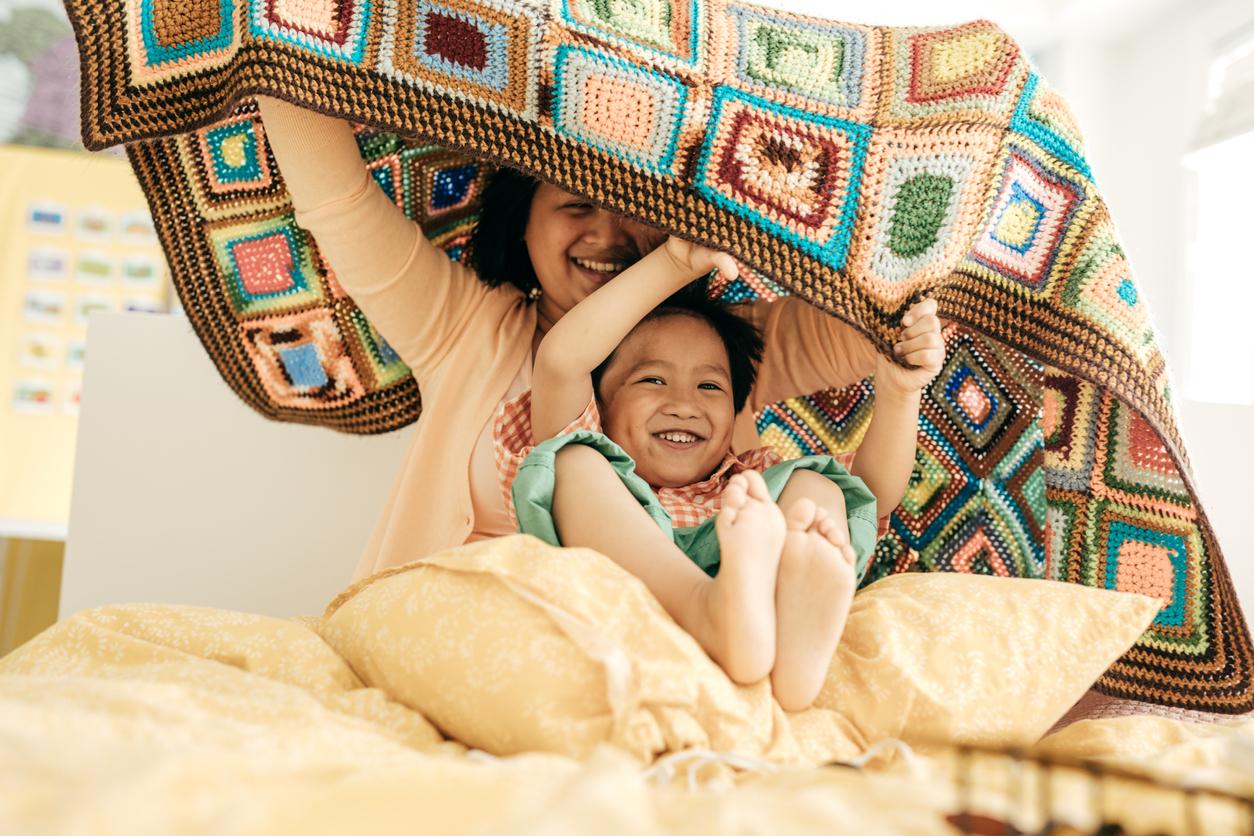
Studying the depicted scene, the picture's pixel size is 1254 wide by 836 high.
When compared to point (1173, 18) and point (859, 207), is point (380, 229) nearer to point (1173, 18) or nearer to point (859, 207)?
point (859, 207)

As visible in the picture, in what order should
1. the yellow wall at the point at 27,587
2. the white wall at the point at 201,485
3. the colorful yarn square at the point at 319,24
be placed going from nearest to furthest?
the colorful yarn square at the point at 319,24, the white wall at the point at 201,485, the yellow wall at the point at 27,587

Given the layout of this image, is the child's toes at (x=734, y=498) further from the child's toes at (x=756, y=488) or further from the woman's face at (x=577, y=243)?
the woman's face at (x=577, y=243)

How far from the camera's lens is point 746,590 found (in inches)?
29.8

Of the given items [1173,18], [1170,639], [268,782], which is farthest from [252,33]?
[1173,18]

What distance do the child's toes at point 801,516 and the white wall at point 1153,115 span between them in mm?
1726

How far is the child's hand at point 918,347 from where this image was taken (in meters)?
1.02

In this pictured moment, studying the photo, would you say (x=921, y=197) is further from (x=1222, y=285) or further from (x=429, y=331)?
(x=1222, y=285)

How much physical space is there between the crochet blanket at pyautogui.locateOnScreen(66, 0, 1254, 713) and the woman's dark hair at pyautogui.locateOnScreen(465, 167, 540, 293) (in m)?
Result: 0.06

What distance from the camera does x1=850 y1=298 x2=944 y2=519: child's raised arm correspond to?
1.02m

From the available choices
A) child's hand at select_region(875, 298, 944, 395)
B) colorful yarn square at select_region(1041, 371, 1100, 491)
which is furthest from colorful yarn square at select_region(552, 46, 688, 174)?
colorful yarn square at select_region(1041, 371, 1100, 491)

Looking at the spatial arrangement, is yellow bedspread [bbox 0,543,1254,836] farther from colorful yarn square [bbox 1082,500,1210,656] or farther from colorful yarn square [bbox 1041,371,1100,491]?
colorful yarn square [bbox 1041,371,1100,491]

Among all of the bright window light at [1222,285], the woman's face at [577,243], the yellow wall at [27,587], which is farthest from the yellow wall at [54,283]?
the bright window light at [1222,285]

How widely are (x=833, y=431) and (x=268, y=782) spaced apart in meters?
0.93

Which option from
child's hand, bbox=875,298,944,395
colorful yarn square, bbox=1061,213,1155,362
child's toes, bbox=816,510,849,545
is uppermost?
colorful yarn square, bbox=1061,213,1155,362
